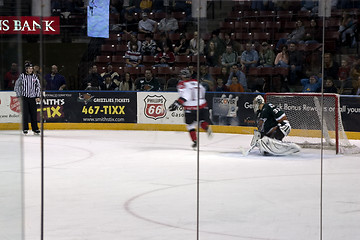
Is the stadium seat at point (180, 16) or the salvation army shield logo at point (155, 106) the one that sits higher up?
the stadium seat at point (180, 16)

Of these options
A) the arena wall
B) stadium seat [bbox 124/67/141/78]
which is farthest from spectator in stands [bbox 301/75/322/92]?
stadium seat [bbox 124/67/141/78]

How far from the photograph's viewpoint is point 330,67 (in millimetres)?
3186

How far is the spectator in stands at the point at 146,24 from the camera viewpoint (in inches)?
149

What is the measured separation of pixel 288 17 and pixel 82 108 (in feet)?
9.37

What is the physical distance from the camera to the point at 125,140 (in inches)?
221

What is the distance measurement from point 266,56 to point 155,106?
61.3 inches

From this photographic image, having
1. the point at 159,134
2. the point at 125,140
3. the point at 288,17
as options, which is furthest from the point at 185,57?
the point at 125,140

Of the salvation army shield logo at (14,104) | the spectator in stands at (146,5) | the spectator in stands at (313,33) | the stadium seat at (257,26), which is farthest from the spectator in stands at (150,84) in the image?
the salvation army shield logo at (14,104)

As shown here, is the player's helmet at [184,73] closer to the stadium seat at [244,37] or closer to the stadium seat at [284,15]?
the stadium seat at [244,37]

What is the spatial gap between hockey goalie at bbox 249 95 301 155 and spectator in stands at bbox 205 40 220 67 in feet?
2.89

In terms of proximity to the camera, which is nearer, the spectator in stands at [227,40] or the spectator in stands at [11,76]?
the spectator in stands at [11,76]

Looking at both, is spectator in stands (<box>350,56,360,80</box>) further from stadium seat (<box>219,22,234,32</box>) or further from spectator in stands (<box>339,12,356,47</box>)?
stadium seat (<box>219,22,234,32</box>)

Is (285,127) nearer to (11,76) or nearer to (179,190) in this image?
(179,190)

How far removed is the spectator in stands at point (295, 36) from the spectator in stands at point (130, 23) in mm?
1249
